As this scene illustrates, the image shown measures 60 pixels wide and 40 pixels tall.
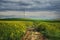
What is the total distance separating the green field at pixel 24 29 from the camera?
175 cm

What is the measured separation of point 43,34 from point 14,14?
447 millimetres

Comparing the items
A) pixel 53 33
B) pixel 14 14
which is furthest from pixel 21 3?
pixel 53 33

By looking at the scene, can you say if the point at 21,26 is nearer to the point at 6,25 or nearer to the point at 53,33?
the point at 6,25

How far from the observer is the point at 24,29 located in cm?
178

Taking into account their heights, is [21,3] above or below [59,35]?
above

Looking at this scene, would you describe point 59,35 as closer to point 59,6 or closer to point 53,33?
point 53,33

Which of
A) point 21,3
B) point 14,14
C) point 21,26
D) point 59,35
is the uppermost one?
point 21,3

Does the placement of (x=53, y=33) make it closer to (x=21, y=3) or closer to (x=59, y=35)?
(x=59, y=35)

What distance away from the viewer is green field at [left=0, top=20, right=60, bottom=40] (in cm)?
175

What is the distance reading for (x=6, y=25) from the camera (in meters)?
1.81

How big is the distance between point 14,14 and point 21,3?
0.17 meters

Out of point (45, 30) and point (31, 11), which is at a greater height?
point (31, 11)

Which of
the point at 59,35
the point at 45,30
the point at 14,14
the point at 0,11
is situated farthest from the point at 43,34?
the point at 0,11

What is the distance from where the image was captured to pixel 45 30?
5.77ft
